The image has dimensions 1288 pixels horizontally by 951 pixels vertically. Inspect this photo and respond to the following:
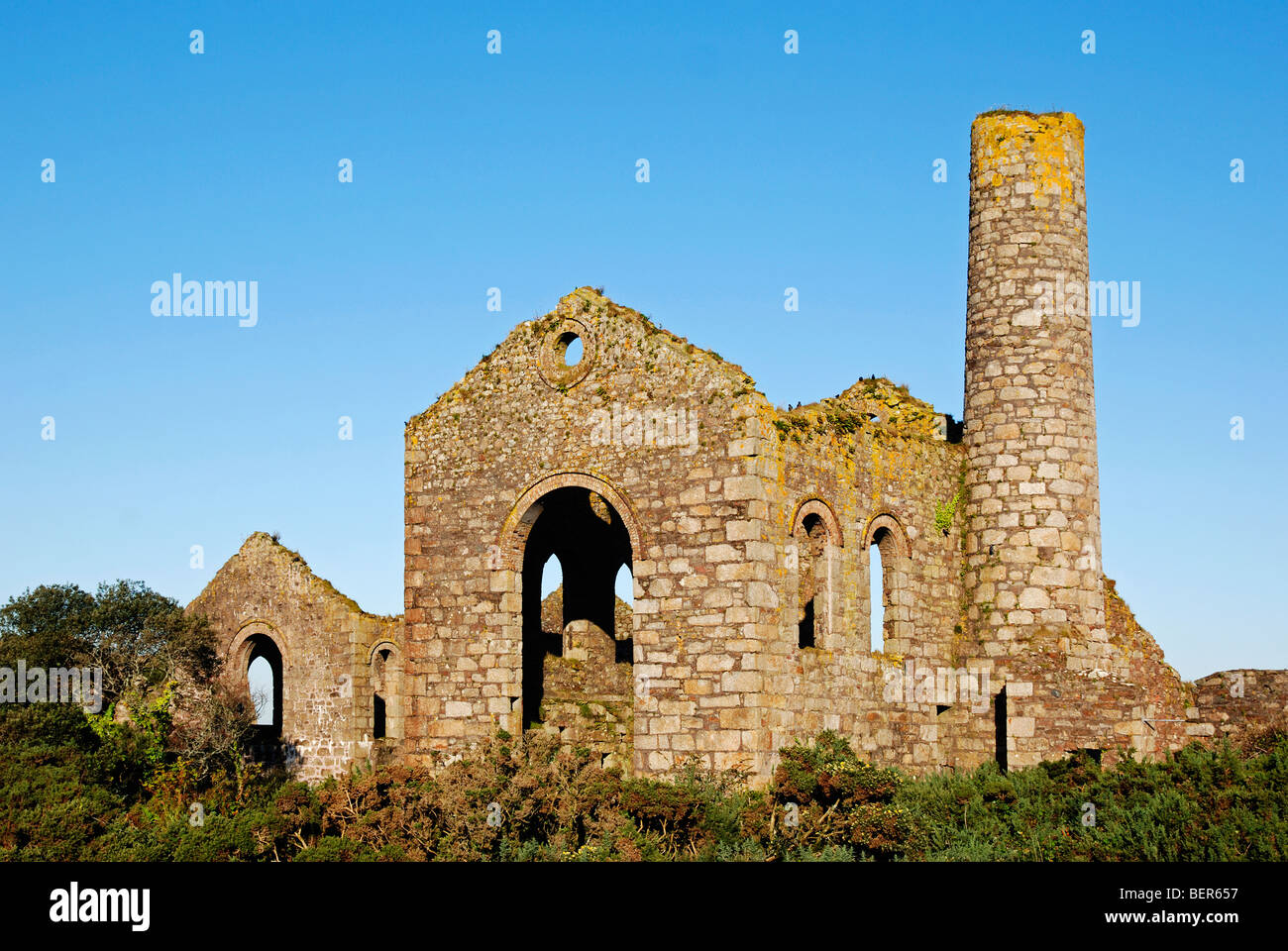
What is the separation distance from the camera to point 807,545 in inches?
771

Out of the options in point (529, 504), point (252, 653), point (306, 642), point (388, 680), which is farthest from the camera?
point (252, 653)

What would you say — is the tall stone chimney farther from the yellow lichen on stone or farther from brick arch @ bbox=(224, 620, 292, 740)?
brick arch @ bbox=(224, 620, 292, 740)

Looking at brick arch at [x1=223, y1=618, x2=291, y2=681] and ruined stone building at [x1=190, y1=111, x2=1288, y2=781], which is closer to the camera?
ruined stone building at [x1=190, y1=111, x2=1288, y2=781]

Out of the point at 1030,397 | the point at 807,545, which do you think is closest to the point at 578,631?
the point at 807,545

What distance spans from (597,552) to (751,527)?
677 cm

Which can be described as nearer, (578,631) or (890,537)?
(890,537)

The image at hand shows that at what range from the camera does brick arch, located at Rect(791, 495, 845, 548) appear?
744 inches

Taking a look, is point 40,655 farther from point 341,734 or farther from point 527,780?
point 527,780

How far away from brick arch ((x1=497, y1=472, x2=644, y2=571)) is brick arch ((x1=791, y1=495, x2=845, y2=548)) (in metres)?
2.43

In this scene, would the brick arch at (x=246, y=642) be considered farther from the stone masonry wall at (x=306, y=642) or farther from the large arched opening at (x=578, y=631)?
the large arched opening at (x=578, y=631)

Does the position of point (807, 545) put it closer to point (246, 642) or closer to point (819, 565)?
point (819, 565)

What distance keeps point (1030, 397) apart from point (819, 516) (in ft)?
14.6

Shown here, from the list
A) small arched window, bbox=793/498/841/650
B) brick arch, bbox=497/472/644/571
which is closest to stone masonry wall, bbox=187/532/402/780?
brick arch, bbox=497/472/644/571

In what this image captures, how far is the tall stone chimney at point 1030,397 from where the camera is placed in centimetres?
2103
